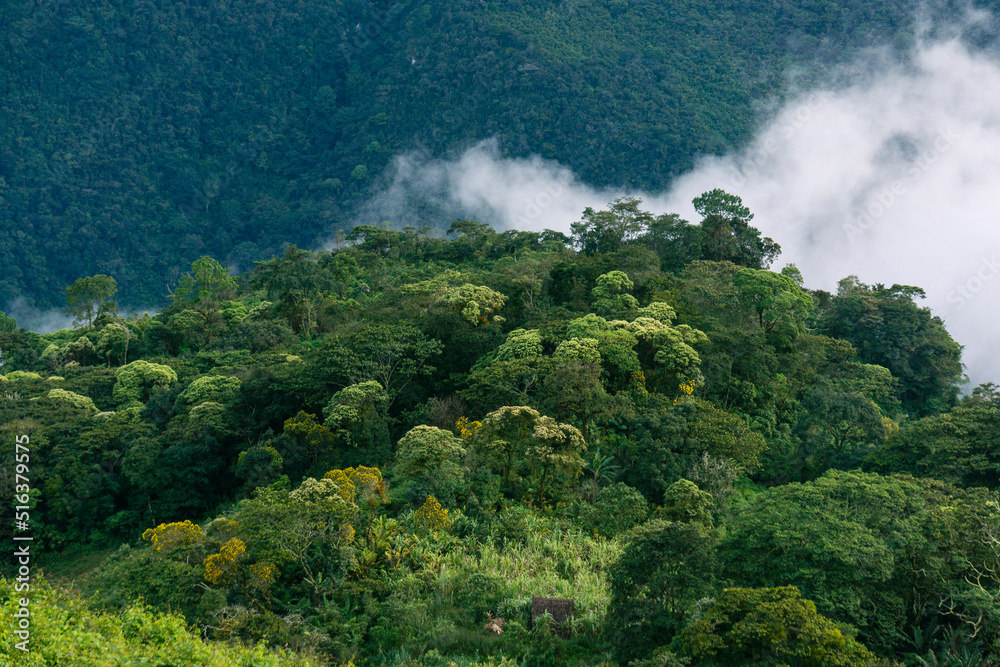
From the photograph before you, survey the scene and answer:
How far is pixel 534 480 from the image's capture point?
1866 centimetres

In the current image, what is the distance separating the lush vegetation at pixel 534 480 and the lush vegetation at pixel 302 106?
71.3 m

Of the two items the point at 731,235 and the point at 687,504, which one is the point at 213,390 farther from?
the point at 731,235

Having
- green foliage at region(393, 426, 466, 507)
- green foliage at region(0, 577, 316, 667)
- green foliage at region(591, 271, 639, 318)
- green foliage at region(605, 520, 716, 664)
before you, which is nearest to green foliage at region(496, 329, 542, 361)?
green foliage at region(591, 271, 639, 318)

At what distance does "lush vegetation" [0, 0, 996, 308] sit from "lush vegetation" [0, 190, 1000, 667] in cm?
7133

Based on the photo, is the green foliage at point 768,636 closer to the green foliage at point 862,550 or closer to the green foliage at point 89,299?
the green foliage at point 862,550

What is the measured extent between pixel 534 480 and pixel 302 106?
134 metres

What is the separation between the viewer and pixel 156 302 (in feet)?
344

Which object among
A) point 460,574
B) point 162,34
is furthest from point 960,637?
point 162,34

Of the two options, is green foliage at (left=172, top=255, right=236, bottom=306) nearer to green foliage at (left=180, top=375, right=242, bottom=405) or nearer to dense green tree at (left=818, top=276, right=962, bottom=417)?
green foliage at (left=180, top=375, right=242, bottom=405)

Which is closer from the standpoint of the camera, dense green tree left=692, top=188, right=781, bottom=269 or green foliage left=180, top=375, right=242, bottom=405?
green foliage left=180, top=375, right=242, bottom=405

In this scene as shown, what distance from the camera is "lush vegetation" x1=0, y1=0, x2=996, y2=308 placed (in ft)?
338

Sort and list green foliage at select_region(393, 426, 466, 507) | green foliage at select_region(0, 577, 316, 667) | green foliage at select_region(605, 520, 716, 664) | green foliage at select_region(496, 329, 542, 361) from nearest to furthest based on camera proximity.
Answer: green foliage at select_region(0, 577, 316, 667), green foliage at select_region(605, 520, 716, 664), green foliage at select_region(393, 426, 466, 507), green foliage at select_region(496, 329, 542, 361)

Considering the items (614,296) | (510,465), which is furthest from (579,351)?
(614,296)

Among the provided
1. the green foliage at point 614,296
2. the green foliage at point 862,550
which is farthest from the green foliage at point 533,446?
the green foliage at point 614,296
